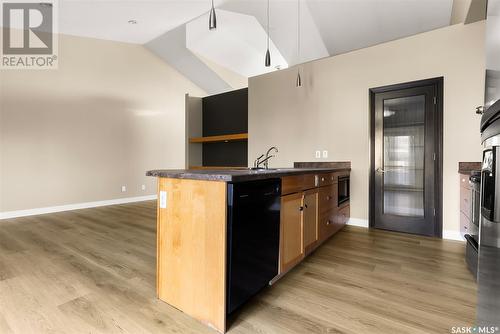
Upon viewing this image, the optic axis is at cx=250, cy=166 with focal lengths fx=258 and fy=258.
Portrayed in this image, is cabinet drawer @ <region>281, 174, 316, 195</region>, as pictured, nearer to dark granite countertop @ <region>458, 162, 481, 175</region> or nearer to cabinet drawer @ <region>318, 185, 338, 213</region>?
cabinet drawer @ <region>318, 185, 338, 213</region>

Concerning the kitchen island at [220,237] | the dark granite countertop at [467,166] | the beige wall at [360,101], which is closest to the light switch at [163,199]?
the kitchen island at [220,237]

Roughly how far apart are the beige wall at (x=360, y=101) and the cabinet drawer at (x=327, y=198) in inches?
34.7

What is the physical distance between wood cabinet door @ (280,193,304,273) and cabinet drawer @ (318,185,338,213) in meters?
0.58

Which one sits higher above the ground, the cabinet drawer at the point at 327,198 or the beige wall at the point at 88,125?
the beige wall at the point at 88,125

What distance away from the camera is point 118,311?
1.70m

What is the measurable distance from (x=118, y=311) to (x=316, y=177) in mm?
2015

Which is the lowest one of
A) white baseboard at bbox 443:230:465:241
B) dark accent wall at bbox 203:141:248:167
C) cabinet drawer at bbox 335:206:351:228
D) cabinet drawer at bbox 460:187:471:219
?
white baseboard at bbox 443:230:465:241

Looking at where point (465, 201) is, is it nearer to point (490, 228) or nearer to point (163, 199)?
point (490, 228)

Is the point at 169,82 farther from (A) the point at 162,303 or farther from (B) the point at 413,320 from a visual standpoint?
(B) the point at 413,320

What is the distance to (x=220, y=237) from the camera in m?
1.48

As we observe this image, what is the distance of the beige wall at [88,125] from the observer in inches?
183

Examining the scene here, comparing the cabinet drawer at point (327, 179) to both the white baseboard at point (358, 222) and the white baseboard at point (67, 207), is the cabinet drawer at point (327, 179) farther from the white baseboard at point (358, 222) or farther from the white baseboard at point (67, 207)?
the white baseboard at point (67, 207)

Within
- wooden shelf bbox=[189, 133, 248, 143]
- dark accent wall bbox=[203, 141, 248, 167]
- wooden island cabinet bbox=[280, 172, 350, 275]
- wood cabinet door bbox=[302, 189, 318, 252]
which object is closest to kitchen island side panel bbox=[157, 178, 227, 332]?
wooden island cabinet bbox=[280, 172, 350, 275]

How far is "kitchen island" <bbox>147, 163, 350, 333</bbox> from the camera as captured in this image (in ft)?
4.88
